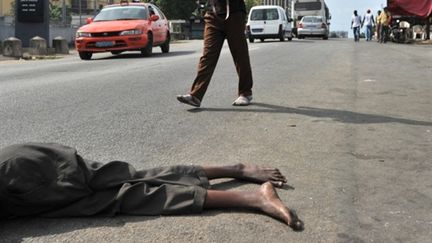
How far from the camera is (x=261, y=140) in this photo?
5402 millimetres

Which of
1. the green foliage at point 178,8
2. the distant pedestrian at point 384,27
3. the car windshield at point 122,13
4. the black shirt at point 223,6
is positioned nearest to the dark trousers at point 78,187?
the black shirt at point 223,6

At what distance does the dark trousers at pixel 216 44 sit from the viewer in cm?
689

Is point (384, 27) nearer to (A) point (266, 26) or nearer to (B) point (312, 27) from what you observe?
(A) point (266, 26)

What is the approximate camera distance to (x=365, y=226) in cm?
327

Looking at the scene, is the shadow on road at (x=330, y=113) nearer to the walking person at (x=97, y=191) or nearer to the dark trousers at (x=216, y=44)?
the dark trousers at (x=216, y=44)

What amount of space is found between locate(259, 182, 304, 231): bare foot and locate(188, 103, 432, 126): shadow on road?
10.5 feet

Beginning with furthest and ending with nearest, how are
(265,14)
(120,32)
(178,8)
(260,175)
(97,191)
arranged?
1. (178,8)
2. (265,14)
3. (120,32)
4. (260,175)
5. (97,191)

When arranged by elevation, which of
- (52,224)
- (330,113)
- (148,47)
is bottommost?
(52,224)

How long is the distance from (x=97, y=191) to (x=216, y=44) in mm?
3905

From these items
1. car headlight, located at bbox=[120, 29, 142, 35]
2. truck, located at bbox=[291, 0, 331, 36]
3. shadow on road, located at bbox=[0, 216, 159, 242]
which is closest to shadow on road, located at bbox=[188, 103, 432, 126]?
shadow on road, located at bbox=[0, 216, 159, 242]

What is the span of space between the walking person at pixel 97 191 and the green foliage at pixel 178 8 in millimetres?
62889

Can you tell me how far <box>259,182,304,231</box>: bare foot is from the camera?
3201mm

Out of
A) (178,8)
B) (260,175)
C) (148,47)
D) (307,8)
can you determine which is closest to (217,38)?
(260,175)

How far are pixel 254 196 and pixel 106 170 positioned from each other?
858mm
